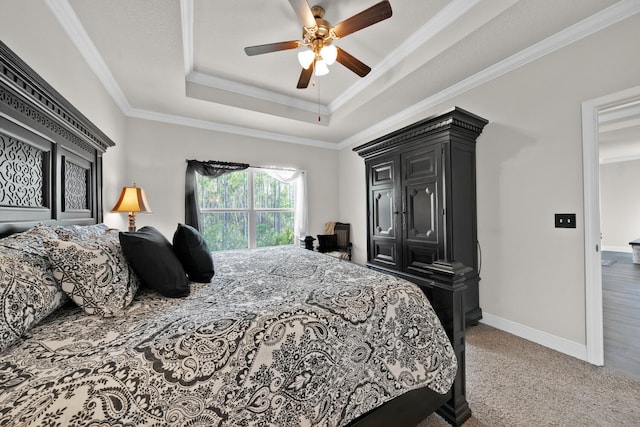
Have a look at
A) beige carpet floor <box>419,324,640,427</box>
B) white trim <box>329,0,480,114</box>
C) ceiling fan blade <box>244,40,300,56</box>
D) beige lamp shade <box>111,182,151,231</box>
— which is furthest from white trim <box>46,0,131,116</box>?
beige carpet floor <box>419,324,640,427</box>

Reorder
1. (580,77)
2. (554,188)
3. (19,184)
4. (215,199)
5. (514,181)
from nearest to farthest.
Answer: (19,184) < (580,77) < (554,188) < (514,181) < (215,199)

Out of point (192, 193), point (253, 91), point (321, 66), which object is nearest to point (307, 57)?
point (321, 66)

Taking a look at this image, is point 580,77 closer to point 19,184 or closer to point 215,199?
point 19,184

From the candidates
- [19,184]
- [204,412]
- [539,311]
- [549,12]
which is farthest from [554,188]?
[19,184]

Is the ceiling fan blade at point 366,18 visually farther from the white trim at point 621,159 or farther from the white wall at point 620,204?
the white wall at point 620,204

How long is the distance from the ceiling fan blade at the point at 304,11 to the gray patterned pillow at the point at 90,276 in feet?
6.04

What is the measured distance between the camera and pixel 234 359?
0.83 meters

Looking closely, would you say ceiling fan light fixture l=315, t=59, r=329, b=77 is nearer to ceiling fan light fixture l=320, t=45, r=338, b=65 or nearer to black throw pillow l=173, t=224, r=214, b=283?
ceiling fan light fixture l=320, t=45, r=338, b=65

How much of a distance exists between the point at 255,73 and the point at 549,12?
Result: 2705mm

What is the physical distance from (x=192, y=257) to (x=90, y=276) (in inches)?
19.7

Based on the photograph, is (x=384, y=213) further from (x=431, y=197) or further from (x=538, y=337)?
(x=538, y=337)

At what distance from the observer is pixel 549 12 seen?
181cm

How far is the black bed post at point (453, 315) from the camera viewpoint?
1.31m

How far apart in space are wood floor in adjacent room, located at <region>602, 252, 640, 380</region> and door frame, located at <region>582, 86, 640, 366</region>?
0.62ft
